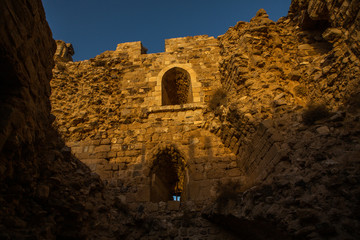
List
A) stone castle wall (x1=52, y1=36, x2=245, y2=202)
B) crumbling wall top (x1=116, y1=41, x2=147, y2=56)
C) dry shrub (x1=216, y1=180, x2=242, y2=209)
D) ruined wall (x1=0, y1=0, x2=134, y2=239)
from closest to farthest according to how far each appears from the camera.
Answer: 1. ruined wall (x1=0, y1=0, x2=134, y2=239)
2. dry shrub (x1=216, y1=180, x2=242, y2=209)
3. stone castle wall (x1=52, y1=36, x2=245, y2=202)
4. crumbling wall top (x1=116, y1=41, x2=147, y2=56)

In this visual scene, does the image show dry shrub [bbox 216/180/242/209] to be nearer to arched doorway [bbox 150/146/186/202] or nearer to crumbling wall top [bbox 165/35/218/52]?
arched doorway [bbox 150/146/186/202]

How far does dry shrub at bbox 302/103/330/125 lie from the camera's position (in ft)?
14.5

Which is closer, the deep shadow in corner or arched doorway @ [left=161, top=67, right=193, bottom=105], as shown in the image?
the deep shadow in corner

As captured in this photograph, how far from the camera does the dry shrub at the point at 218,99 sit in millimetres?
7120

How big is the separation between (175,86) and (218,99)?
2.22m

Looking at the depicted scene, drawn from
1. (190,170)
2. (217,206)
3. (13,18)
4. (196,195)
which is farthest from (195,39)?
(13,18)

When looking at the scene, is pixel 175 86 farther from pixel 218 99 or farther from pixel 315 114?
pixel 315 114

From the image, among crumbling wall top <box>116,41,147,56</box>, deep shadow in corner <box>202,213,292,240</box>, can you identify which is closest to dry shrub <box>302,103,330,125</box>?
deep shadow in corner <box>202,213,292,240</box>

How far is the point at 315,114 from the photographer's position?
4457 mm

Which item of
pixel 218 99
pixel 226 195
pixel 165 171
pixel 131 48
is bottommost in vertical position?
pixel 226 195

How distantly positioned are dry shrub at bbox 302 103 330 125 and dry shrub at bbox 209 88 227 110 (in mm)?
2685

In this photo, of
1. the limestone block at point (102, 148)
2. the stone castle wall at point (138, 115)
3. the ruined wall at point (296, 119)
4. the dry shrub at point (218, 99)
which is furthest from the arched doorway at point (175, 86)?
the limestone block at point (102, 148)

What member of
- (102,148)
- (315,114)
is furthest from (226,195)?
(102,148)

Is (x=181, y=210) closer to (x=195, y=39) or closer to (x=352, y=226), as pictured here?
(x=352, y=226)
